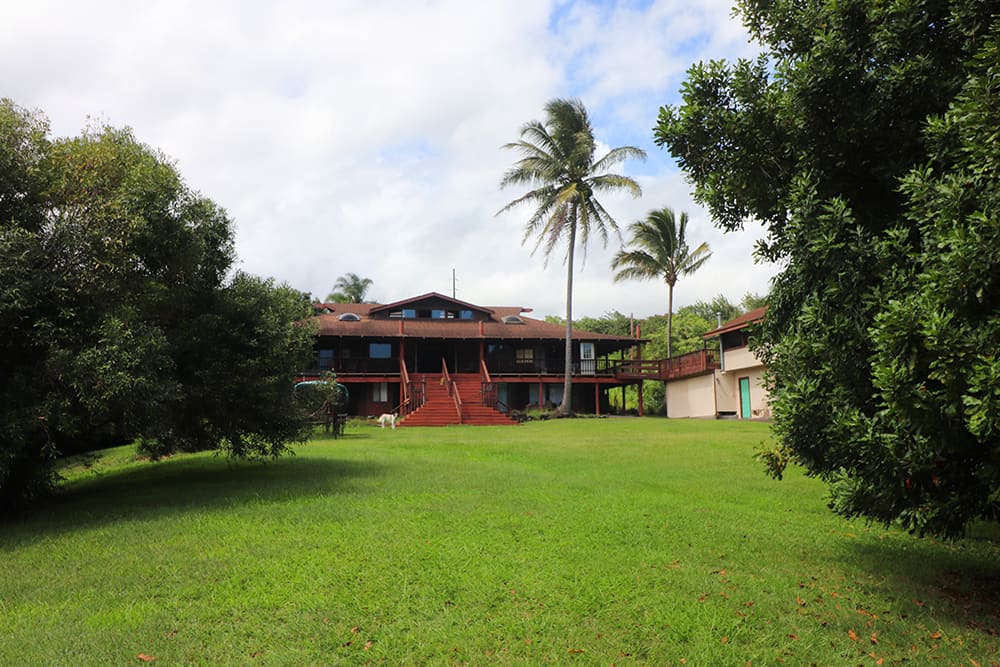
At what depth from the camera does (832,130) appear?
5.31 m

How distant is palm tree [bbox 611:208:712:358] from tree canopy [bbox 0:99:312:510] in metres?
26.7

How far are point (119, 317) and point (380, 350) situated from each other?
73.9ft

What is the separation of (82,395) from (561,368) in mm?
25710

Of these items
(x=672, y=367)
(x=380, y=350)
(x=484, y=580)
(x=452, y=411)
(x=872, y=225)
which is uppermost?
(x=380, y=350)

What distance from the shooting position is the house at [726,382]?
2750 centimetres

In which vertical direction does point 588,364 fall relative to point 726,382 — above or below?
above

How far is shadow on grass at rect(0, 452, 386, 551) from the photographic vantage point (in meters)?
7.91

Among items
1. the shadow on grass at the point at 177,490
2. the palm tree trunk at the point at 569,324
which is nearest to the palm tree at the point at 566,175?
the palm tree trunk at the point at 569,324

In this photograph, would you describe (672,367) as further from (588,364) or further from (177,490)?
(177,490)

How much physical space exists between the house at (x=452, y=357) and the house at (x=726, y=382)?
3050mm

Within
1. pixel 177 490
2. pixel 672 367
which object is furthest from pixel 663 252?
pixel 177 490

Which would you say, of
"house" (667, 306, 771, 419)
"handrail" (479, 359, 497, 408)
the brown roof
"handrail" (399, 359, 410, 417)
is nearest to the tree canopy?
"handrail" (399, 359, 410, 417)

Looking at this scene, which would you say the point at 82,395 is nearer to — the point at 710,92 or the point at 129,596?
the point at 129,596

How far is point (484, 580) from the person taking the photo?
5289 millimetres
